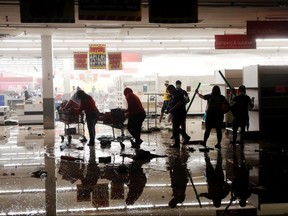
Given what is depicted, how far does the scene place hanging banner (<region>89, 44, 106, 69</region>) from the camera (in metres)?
19.5

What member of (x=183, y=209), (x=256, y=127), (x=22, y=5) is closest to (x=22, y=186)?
(x=183, y=209)

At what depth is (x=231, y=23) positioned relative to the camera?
15.0 m

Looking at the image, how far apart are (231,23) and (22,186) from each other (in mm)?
10642

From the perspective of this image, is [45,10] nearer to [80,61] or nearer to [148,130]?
[148,130]

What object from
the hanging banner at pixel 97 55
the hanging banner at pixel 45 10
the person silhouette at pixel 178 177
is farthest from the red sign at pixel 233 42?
the hanging banner at pixel 45 10

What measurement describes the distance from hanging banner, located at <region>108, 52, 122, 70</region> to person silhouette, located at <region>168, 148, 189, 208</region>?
1057 centimetres

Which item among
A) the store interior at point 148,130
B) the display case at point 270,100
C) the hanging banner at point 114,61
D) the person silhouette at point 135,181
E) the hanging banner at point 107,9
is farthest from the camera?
the hanging banner at point 114,61

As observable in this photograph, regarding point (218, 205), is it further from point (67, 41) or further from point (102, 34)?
point (67, 41)

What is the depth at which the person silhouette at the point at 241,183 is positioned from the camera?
6232 millimetres

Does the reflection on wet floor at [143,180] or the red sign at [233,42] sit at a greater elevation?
the red sign at [233,42]

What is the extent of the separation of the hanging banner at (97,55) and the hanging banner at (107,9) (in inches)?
450

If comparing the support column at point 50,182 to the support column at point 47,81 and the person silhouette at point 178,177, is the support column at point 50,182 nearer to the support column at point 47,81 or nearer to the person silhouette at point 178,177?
the person silhouette at point 178,177

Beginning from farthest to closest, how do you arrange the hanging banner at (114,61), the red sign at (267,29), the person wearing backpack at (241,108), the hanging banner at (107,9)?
the hanging banner at (114,61), the red sign at (267,29), the person wearing backpack at (241,108), the hanging banner at (107,9)

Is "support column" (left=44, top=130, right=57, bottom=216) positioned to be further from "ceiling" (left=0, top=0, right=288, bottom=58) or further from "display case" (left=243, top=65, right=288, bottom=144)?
"display case" (left=243, top=65, right=288, bottom=144)
